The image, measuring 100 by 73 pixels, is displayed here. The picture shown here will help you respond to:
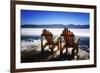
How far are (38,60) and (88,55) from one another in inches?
23.8

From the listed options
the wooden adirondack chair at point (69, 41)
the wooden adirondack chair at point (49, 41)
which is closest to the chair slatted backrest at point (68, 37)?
the wooden adirondack chair at point (69, 41)

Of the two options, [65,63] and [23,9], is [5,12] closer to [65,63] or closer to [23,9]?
[23,9]

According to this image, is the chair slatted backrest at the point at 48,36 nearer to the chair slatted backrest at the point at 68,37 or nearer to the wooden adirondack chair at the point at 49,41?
the wooden adirondack chair at the point at 49,41

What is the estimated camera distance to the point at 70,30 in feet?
6.73

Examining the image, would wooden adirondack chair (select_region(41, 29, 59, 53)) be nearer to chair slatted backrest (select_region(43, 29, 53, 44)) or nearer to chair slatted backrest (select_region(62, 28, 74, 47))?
chair slatted backrest (select_region(43, 29, 53, 44))

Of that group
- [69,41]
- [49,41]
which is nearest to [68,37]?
[69,41]

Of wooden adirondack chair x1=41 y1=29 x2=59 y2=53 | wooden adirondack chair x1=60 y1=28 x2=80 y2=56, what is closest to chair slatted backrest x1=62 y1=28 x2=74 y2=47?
wooden adirondack chair x1=60 y1=28 x2=80 y2=56

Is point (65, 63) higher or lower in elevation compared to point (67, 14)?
lower

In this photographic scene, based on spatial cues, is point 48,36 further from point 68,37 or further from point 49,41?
point 68,37

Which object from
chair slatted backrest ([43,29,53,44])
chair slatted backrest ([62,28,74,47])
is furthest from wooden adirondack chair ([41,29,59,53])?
chair slatted backrest ([62,28,74,47])

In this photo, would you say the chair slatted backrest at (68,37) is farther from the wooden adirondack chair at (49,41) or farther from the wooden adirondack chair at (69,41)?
the wooden adirondack chair at (49,41)

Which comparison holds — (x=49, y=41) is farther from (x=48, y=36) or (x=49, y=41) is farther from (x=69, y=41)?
(x=69, y=41)

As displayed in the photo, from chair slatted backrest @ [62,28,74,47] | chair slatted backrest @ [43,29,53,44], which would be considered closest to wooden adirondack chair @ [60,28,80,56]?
chair slatted backrest @ [62,28,74,47]

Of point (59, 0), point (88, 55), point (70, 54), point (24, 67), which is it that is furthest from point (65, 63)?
point (59, 0)
